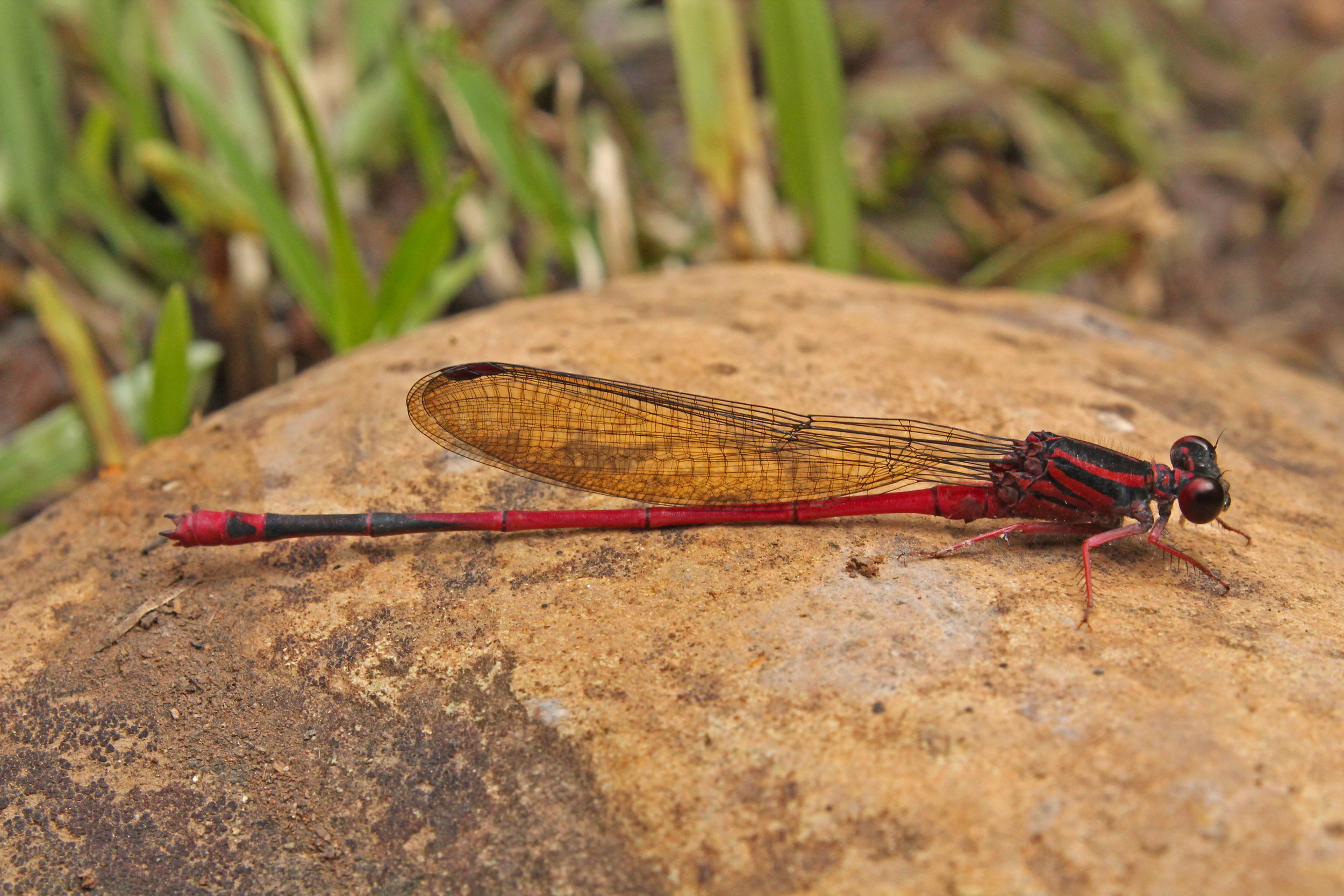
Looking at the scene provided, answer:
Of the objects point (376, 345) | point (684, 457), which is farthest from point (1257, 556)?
point (376, 345)

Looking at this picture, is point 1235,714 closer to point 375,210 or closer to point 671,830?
point 671,830

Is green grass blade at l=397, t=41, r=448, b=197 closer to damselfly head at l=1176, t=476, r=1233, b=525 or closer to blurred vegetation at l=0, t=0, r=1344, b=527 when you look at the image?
blurred vegetation at l=0, t=0, r=1344, b=527

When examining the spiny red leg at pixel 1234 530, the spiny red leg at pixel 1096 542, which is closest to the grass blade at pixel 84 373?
the spiny red leg at pixel 1096 542

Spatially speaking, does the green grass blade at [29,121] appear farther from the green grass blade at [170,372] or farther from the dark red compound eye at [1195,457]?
the dark red compound eye at [1195,457]

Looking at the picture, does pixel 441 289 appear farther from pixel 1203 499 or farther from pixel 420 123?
pixel 1203 499

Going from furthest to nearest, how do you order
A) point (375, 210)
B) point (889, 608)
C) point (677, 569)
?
point (375, 210) → point (677, 569) → point (889, 608)

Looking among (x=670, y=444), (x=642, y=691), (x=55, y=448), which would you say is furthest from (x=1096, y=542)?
(x=55, y=448)

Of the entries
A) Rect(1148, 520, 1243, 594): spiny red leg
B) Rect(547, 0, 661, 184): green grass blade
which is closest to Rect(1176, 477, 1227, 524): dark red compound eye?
→ Rect(1148, 520, 1243, 594): spiny red leg
